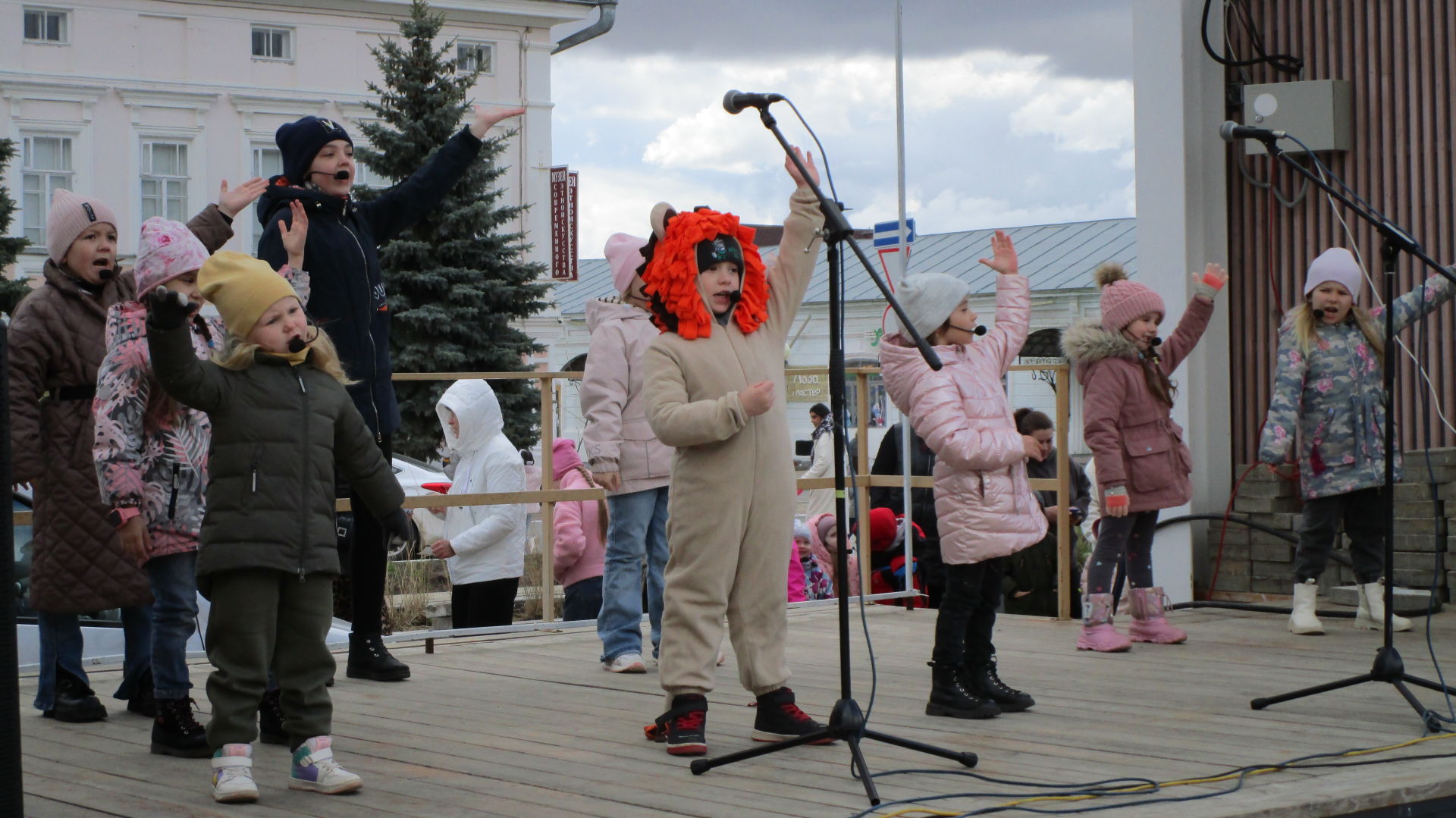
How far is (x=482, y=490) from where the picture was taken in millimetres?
7473

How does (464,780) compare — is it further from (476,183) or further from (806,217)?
(476,183)

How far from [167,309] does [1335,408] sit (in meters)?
4.99

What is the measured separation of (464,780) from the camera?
13.5 ft

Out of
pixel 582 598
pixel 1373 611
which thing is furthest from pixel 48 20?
pixel 1373 611

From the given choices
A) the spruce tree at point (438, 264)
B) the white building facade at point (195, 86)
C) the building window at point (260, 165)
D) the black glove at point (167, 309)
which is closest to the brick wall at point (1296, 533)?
the black glove at point (167, 309)

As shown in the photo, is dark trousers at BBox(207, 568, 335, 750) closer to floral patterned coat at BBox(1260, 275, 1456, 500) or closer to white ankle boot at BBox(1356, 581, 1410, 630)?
floral patterned coat at BBox(1260, 275, 1456, 500)

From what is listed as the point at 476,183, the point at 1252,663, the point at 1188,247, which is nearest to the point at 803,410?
the point at 476,183

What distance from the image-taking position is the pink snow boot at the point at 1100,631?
21.3 ft

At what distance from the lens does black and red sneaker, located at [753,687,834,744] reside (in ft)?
14.9

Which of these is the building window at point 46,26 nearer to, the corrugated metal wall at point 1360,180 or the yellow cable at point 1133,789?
the corrugated metal wall at point 1360,180

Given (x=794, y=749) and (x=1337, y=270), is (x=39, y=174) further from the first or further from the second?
(x=794, y=749)

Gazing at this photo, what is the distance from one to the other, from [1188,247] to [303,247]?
5.09 metres

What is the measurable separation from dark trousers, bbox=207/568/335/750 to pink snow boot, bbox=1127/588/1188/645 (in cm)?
386

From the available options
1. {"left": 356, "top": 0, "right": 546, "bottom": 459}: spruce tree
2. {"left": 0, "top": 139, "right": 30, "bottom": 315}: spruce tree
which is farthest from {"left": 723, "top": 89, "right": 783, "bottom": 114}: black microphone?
{"left": 356, "top": 0, "right": 546, "bottom": 459}: spruce tree
